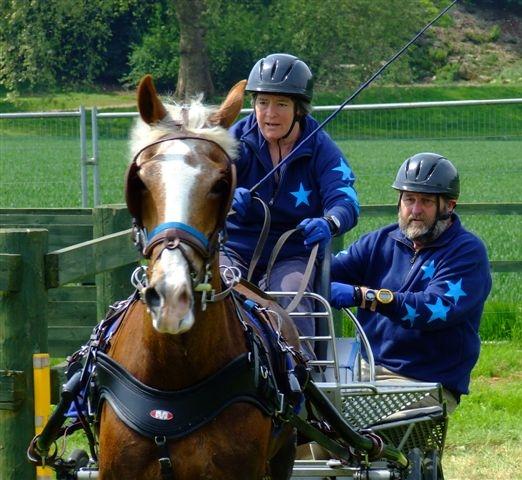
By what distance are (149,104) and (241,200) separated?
48.0 inches

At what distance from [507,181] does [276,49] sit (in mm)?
35459

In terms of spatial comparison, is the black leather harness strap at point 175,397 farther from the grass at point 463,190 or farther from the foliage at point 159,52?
the foliage at point 159,52

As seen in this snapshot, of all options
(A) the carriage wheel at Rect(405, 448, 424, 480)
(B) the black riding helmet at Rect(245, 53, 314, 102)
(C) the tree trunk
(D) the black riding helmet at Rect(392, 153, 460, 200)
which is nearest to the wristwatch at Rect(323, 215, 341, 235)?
(B) the black riding helmet at Rect(245, 53, 314, 102)

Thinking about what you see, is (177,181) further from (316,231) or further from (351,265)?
(351,265)

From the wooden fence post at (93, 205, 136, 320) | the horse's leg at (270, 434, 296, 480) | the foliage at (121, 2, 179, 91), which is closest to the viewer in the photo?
the horse's leg at (270, 434, 296, 480)

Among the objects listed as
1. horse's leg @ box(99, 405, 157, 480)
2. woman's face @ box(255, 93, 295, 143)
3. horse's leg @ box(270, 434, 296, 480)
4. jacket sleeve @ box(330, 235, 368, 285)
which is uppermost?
woman's face @ box(255, 93, 295, 143)

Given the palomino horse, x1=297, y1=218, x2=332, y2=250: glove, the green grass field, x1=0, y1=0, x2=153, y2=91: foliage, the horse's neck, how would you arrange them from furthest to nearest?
x1=0, y1=0, x2=153, y2=91: foliage → the green grass field → x1=297, y1=218, x2=332, y2=250: glove → the horse's neck → the palomino horse

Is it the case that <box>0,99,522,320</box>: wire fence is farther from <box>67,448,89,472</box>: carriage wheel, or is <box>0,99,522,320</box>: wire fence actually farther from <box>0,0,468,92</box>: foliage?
<box>0,0,468,92</box>: foliage

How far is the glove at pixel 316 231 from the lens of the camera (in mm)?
5262

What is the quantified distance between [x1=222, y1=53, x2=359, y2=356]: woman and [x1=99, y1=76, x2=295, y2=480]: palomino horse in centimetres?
123

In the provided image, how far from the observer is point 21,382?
583cm

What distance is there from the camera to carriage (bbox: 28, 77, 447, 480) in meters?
3.75

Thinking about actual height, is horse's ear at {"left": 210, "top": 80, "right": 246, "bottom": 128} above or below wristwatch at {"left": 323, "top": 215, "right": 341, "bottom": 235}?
above

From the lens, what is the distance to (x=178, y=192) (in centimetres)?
378
